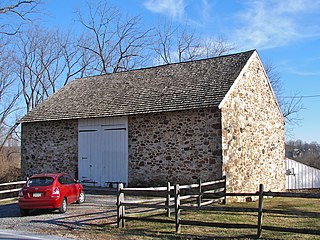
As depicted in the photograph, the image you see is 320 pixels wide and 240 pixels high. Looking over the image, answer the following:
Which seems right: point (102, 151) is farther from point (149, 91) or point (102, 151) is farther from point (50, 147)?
point (149, 91)

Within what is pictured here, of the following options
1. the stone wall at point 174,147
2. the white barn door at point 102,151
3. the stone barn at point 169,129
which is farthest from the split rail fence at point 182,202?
the white barn door at point 102,151

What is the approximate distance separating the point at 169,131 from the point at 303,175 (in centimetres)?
1611

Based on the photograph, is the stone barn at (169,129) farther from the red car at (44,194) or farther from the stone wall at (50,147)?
the red car at (44,194)

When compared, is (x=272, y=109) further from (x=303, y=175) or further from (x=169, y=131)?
(x=303, y=175)

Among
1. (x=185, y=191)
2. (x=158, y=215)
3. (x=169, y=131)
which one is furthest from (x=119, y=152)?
(x=158, y=215)

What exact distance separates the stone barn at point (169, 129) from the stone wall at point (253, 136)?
1.9 inches

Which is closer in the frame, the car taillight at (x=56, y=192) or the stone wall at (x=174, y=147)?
the car taillight at (x=56, y=192)

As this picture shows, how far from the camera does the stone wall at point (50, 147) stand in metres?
22.3

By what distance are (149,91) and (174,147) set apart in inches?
159

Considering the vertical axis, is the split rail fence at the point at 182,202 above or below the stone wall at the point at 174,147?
below

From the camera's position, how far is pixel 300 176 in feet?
100

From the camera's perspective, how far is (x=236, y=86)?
63.2 feet

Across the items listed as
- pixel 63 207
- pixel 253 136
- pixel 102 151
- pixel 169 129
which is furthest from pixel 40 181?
pixel 253 136

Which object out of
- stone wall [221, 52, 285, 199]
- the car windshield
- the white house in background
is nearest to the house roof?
stone wall [221, 52, 285, 199]
